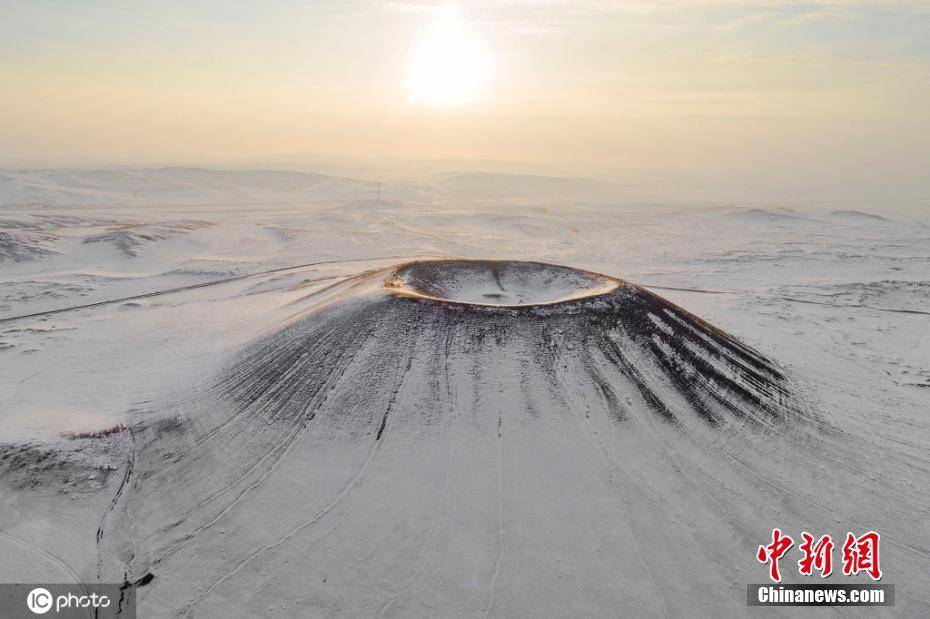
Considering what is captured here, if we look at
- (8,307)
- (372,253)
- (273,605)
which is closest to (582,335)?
(273,605)

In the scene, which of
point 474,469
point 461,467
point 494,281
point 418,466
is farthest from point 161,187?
point 474,469

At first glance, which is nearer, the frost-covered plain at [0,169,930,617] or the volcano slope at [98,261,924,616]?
the volcano slope at [98,261,924,616]

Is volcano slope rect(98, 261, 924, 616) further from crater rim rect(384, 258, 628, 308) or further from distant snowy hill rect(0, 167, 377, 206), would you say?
distant snowy hill rect(0, 167, 377, 206)

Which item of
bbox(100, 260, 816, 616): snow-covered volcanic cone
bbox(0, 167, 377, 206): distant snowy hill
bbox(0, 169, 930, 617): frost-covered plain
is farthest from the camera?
bbox(0, 167, 377, 206): distant snowy hill

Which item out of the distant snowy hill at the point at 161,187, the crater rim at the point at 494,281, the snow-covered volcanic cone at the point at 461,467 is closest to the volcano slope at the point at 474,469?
the snow-covered volcanic cone at the point at 461,467

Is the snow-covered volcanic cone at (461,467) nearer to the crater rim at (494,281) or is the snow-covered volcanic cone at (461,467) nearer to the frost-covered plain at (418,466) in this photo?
the frost-covered plain at (418,466)

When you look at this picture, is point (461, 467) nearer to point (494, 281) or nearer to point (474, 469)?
point (474, 469)

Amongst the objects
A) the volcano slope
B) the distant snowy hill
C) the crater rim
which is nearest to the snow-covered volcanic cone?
the volcano slope
